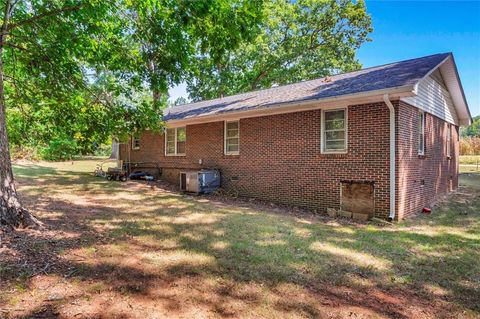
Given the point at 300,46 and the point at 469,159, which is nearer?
the point at 300,46

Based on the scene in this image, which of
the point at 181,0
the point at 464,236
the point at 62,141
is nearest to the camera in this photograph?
the point at 181,0

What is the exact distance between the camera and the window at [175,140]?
13.9 meters

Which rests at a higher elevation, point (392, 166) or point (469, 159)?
point (469, 159)

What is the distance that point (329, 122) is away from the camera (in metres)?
8.98

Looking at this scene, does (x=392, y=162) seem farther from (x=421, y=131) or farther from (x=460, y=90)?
(x=460, y=90)

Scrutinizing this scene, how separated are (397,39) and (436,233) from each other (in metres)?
14.7

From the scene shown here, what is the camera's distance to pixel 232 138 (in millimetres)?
11703

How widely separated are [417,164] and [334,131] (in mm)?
2766

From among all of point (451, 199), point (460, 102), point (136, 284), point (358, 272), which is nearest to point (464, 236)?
point (358, 272)

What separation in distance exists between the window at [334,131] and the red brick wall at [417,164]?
1406 mm

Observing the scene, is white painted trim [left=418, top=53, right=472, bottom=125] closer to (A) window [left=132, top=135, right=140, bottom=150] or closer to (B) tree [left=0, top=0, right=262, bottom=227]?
(B) tree [left=0, top=0, right=262, bottom=227]

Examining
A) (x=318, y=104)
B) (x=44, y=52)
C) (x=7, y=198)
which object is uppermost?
(x=44, y=52)

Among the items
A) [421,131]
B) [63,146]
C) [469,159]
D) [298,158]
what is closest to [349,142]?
[298,158]

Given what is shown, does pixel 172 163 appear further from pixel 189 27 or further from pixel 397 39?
pixel 397 39
